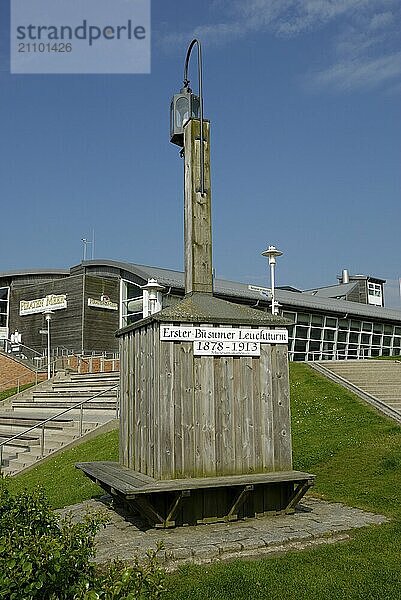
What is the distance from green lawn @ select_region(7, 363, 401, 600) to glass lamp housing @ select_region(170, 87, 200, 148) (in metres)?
5.39

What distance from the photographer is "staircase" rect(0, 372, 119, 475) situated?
16.1m

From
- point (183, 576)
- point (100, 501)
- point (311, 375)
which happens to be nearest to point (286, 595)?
point (183, 576)

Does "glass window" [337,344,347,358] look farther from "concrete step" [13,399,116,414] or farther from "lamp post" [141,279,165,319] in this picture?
"concrete step" [13,399,116,414]

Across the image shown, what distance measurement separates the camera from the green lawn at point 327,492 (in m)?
5.24

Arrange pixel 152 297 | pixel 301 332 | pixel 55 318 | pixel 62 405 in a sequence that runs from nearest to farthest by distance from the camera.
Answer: pixel 62 405 < pixel 152 297 < pixel 55 318 < pixel 301 332

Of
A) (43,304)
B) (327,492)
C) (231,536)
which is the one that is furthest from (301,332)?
(231,536)

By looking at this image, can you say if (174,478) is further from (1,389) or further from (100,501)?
(1,389)

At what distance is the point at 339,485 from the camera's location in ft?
31.9

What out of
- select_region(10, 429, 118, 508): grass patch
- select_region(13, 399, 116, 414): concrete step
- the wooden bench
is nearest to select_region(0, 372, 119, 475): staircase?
select_region(13, 399, 116, 414): concrete step

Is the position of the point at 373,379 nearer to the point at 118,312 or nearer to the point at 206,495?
the point at 206,495

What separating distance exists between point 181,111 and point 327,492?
576 cm

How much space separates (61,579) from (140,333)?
464 cm

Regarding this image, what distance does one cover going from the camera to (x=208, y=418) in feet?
24.5

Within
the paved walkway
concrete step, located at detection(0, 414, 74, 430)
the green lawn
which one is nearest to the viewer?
the green lawn
